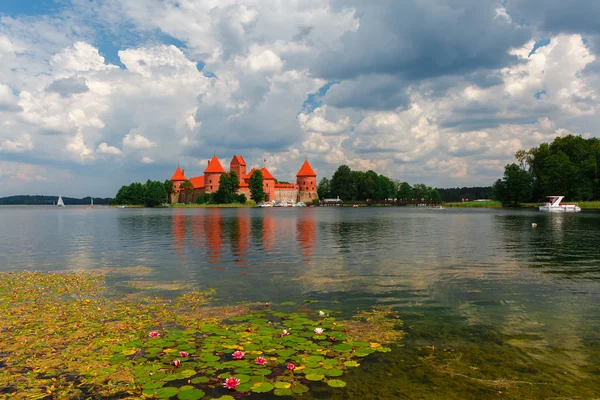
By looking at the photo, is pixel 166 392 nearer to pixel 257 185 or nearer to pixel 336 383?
pixel 336 383

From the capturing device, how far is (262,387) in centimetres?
673

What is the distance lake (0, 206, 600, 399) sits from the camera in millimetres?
7352

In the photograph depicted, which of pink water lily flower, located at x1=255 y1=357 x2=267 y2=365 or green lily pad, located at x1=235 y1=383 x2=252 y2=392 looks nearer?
green lily pad, located at x1=235 y1=383 x2=252 y2=392

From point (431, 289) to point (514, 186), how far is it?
5210 inches

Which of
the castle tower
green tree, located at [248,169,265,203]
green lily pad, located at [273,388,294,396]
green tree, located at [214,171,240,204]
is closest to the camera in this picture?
green lily pad, located at [273,388,294,396]

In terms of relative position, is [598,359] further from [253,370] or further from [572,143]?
[572,143]

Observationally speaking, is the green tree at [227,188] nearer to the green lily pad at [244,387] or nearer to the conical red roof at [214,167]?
the conical red roof at [214,167]

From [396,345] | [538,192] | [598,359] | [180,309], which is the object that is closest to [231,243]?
[180,309]

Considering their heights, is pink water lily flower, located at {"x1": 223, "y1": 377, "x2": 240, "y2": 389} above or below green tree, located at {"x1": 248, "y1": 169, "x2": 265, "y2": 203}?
below

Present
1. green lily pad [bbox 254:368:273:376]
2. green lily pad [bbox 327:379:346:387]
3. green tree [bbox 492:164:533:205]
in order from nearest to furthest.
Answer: green lily pad [bbox 327:379:346:387]
green lily pad [bbox 254:368:273:376]
green tree [bbox 492:164:533:205]

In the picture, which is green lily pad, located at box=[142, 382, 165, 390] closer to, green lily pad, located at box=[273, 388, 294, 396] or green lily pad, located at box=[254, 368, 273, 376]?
green lily pad, located at box=[254, 368, 273, 376]

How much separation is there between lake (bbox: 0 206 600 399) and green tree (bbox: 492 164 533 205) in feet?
354

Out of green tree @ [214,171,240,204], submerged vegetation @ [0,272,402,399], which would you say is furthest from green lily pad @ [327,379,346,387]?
green tree @ [214,171,240,204]

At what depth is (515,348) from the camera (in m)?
8.82
